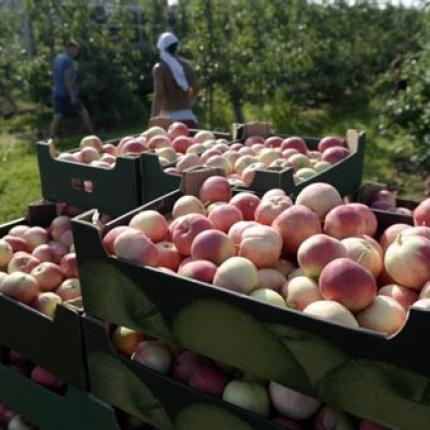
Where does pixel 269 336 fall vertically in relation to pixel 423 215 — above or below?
below

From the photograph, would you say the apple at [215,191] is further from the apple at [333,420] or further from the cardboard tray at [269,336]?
the apple at [333,420]

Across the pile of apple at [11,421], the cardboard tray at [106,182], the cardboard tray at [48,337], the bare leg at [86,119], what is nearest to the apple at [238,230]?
the cardboard tray at [48,337]

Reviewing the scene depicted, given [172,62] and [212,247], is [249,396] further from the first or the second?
[172,62]

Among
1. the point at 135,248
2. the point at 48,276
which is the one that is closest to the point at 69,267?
the point at 48,276

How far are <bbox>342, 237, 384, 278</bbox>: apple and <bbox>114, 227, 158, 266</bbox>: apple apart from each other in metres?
0.50

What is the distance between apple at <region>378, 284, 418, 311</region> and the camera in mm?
1280

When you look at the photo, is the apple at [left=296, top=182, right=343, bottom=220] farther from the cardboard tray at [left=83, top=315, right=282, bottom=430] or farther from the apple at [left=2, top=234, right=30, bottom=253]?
the apple at [left=2, top=234, right=30, bottom=253]

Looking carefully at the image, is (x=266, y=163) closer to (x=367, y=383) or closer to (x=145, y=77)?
(x=367, y=383)

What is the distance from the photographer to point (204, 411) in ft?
4.34

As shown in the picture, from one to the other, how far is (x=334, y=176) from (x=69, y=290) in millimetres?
1077

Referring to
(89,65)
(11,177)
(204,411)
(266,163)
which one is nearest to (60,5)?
(89,65)

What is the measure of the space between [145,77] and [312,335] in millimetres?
10122

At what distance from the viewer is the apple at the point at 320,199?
160 centimetres

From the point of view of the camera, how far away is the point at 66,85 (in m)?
7.64
